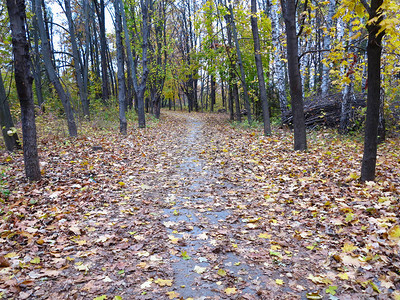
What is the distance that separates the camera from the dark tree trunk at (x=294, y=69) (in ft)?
26.4

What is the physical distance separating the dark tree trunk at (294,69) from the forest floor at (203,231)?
3.43ft

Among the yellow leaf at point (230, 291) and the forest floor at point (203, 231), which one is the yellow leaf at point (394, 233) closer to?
the forest floor at point (203, 231)

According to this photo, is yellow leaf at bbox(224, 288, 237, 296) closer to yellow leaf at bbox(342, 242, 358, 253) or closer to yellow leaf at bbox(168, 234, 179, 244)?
yellow leaf at bbox(168, 234, 179, 244)

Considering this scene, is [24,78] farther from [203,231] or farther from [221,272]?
[221,272]

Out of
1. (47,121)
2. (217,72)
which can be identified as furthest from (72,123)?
(217,72)

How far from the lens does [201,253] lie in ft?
11.8

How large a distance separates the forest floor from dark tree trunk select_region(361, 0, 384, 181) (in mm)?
439

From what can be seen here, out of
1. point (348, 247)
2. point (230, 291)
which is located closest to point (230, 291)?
point (230, 291)

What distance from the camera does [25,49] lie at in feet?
18.1

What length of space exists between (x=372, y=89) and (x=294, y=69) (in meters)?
3.46

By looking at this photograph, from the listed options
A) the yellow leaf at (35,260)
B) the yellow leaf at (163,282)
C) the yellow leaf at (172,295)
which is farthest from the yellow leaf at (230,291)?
the yellow leaf at (35,260)

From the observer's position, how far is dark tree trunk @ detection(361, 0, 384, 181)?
15.5 ft

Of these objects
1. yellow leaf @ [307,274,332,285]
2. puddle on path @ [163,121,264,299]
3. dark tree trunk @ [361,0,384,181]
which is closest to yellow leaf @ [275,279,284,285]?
puddle on path @ [163,121,264,299]

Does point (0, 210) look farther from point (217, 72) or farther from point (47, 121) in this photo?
point (217, 72)
